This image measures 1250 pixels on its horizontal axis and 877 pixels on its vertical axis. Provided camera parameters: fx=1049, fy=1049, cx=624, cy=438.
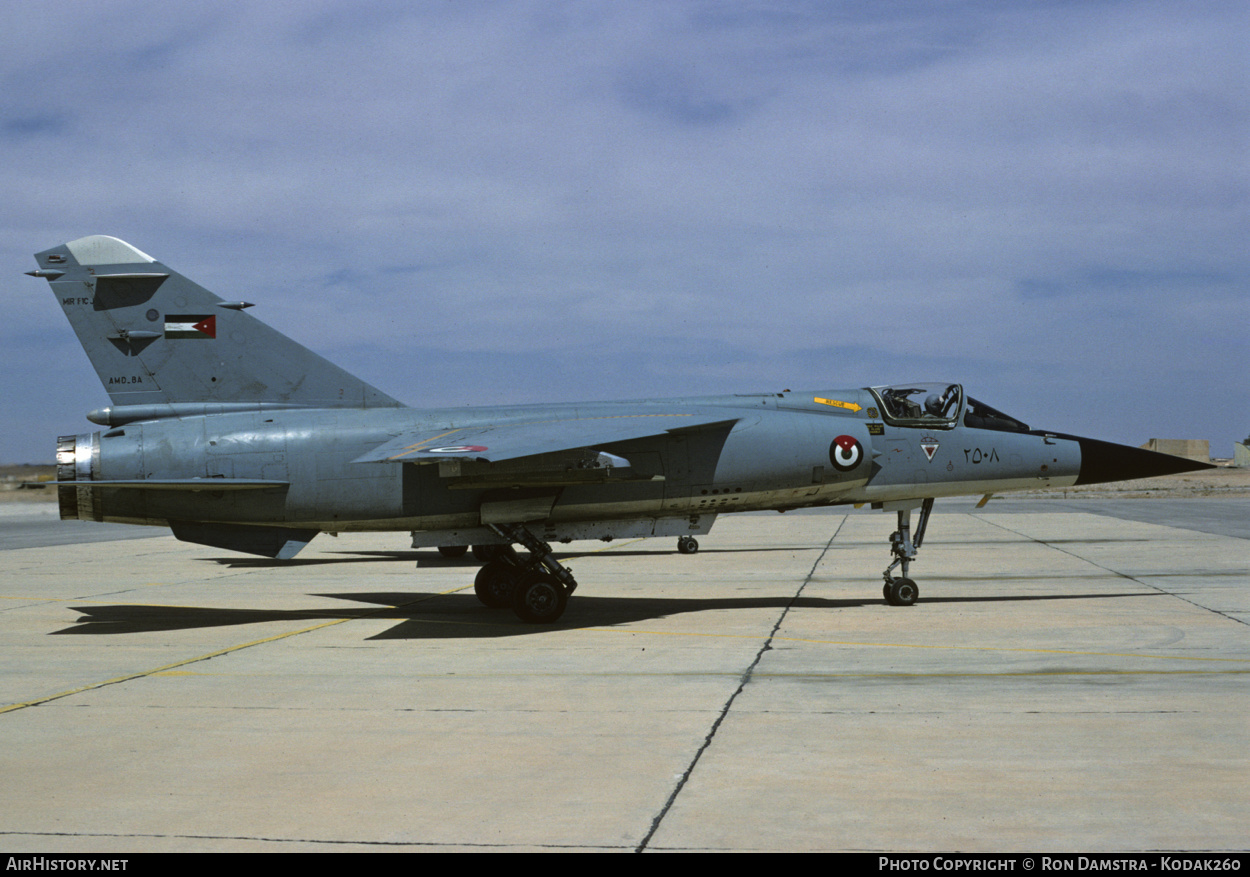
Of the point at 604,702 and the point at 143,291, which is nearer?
the point at 604,702

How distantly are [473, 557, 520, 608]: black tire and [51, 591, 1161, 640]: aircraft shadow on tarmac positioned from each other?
0.17 m

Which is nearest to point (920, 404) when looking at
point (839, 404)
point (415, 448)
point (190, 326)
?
point (839, 404)

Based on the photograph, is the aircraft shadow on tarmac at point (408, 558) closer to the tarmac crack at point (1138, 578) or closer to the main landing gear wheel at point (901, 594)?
the tarmac crack at point (1138, 578)

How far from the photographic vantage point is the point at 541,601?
12.6 meters

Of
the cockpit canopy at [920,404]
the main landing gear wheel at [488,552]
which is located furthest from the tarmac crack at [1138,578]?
the main landing gear wheel at [488,552]

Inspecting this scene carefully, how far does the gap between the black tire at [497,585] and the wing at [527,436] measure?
2260 millimetres

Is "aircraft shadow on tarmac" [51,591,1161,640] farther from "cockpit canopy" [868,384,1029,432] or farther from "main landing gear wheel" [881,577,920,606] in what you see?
"cockpit canopy" [868,384,1029,432]

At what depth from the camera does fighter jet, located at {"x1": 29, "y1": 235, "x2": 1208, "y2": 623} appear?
40.9 ft

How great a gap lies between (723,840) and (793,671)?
14.5 feet

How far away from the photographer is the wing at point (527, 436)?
11312 mm

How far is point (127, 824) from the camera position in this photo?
5332 mm

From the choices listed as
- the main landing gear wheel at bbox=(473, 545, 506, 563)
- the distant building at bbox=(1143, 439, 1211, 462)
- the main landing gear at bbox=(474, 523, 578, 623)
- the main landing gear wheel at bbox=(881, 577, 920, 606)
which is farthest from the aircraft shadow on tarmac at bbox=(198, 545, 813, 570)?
the distant building at bbox=(1143, 439, 1211, 462)
